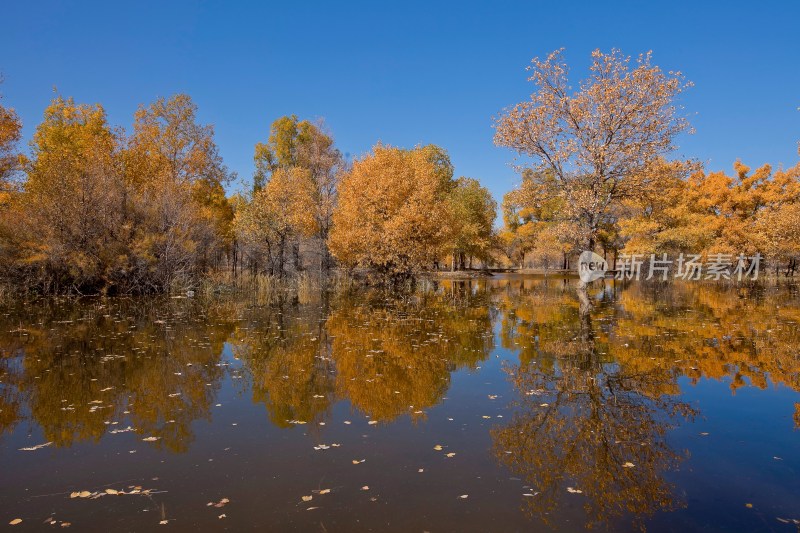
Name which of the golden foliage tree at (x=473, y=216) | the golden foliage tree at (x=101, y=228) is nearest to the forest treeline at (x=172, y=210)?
the golden foliage tree at (x=101, y=228)

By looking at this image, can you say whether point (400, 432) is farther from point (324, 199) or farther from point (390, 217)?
point (324, 199)

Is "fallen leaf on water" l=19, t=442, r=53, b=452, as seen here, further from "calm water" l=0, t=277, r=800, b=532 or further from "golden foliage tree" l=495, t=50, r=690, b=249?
"golden foliage tree" l=495, t=50, r=690, b=249

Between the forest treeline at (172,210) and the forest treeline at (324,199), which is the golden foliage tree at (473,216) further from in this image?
the forest treeline at (172,210)

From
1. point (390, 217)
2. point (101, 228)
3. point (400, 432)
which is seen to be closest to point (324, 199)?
point (390, 217)

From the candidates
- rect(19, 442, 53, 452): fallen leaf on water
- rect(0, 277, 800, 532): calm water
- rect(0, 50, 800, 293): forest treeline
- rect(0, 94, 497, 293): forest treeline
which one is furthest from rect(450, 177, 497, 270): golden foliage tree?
rect(19, 442, 53, 452): fallen leaf on water

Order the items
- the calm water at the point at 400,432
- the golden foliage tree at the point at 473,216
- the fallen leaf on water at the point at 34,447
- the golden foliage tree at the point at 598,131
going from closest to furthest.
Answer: the calm water at the point at 400,432
the fallen leaf on water at the point at 34,447
the golden foliage tree at the point at 598,131
the golden foliage tree at the point at 473,216

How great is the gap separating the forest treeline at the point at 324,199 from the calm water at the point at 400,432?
12.6 meters

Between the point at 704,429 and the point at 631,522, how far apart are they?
322cm

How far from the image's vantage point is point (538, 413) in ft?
24.7

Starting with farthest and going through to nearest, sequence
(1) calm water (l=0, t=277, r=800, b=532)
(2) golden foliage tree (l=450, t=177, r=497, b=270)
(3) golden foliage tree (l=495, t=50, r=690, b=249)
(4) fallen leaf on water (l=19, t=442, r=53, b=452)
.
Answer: (2) golden foliage tree (l=450, t=177, r=497, b=270) < (3) golden foliage tree (l=495, t=50, r=690, b=249) < (4) fallen leaf on water (l=19, t=442, r=53, b=452) < (1) calm water (l=0, t=277, r=800, b=532)

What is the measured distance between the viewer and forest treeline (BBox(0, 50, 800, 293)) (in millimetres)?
23922

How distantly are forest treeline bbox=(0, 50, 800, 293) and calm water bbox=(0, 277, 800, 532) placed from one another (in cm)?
1257

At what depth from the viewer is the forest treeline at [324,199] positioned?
23.9m

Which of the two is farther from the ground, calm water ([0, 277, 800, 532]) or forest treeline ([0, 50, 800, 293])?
forest treeline ([0, 50, 800, 293])
